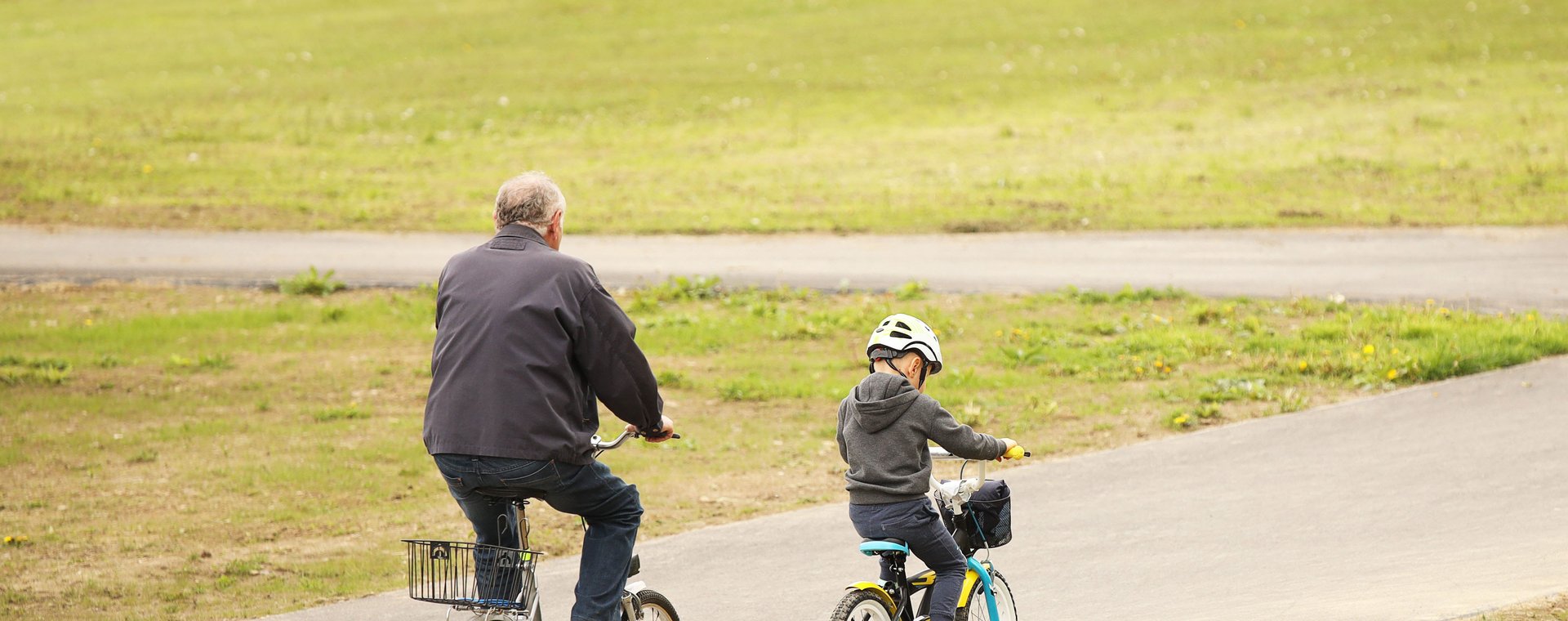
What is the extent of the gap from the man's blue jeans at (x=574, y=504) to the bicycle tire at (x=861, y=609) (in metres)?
0.75

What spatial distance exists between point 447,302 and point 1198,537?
4.48 meters

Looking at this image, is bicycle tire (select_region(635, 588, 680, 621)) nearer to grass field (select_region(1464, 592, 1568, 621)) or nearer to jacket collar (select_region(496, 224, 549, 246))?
jacket collar (select_region(496, 224, 549, 246))

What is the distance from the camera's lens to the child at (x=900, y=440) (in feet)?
16.5

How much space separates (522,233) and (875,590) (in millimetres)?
1715

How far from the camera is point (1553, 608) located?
5.82 m

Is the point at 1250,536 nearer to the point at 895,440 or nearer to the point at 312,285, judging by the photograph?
the point at 895,440

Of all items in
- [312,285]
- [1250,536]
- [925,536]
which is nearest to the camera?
[925,536]

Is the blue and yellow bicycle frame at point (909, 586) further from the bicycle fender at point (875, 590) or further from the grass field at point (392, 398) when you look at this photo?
the grass field at point (392, 398)

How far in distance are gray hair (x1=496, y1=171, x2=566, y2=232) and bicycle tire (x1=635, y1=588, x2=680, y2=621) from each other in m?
1.31

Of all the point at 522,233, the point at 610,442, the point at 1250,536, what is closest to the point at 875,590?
the point at 610,442

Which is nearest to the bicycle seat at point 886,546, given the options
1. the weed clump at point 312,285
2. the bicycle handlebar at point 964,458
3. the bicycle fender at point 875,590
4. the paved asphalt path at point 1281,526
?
Answer: the bicycle fender at point 875,590

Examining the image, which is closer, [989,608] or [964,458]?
[964,458]

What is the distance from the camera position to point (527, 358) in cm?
434

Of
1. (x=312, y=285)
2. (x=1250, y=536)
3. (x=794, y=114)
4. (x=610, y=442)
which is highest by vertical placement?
(x=794, y=114)
